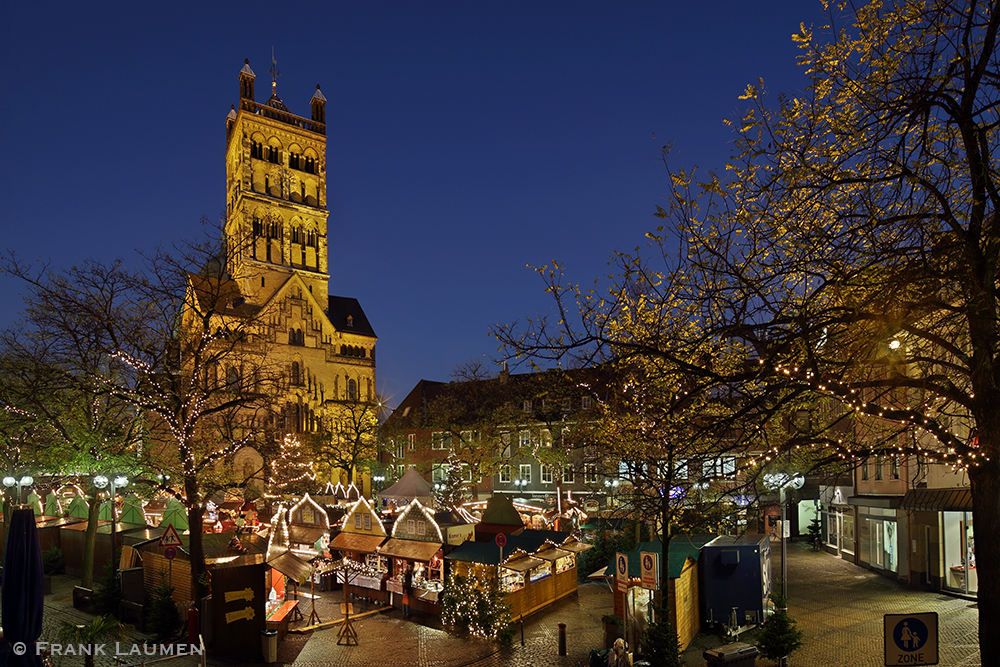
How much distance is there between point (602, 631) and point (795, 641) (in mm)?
5821

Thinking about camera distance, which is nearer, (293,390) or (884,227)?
(884,227)

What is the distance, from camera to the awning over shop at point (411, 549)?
20344mm

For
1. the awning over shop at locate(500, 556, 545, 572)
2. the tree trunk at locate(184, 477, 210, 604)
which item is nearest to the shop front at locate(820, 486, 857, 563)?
the awning over shop at locate(500, 556, 545, 572)

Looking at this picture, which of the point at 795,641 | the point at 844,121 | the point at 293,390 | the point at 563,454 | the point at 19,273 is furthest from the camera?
A: the point at 293,390

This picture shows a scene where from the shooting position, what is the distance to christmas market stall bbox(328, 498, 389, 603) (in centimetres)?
2209

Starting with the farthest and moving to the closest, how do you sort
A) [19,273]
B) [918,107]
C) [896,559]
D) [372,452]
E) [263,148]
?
[263,148], [372,452], [896,559], [19,273], [918,107]

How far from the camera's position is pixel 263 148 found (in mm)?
72250

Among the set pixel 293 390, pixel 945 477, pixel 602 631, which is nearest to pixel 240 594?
pixel 602 631

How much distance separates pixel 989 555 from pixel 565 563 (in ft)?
54.0

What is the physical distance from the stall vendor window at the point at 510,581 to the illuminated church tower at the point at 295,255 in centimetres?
4791

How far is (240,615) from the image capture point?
1548 centimetres

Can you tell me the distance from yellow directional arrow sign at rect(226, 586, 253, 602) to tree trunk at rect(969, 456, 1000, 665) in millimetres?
14025

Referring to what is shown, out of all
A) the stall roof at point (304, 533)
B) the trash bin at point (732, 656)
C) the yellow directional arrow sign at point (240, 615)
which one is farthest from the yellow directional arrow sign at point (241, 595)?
the trash bin at point (732, 656)

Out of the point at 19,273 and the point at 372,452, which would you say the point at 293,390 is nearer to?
the point at 372,452
